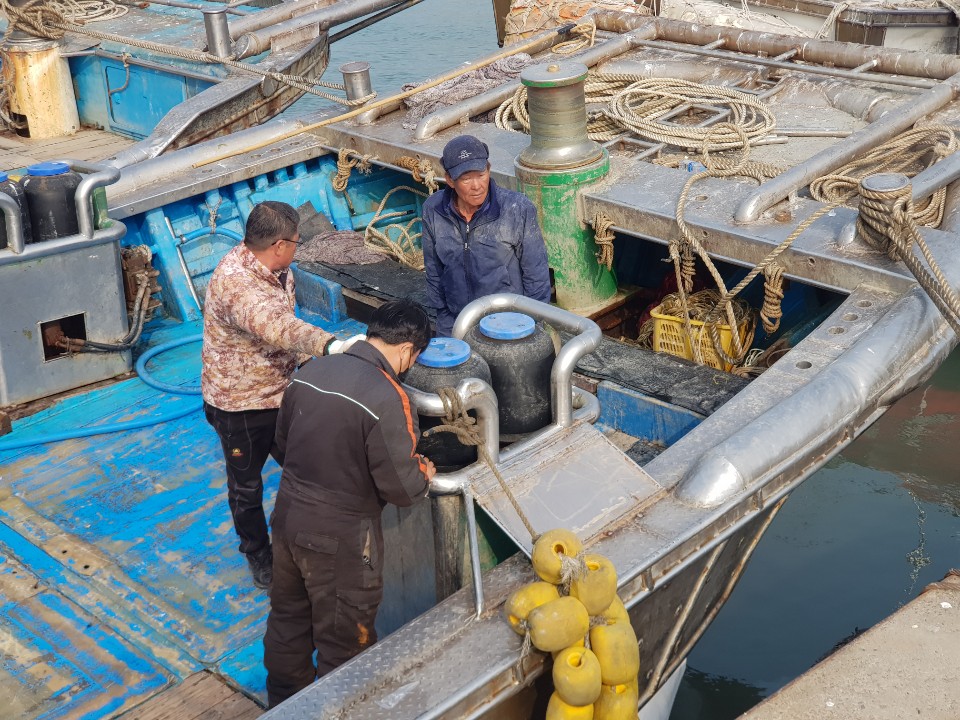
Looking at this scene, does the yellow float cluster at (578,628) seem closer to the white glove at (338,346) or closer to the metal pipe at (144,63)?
the white glove at (338,346)

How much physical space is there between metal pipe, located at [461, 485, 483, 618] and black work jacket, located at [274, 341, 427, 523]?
0.42 ft

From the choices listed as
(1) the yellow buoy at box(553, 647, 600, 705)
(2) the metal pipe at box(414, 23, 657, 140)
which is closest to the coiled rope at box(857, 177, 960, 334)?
(1) the yellow buoy at box(553, 647, 600, 705)

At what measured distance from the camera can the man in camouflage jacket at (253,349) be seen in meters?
3.85

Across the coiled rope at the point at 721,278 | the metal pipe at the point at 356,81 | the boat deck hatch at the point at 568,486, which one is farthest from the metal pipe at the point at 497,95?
the boat deck hatch at the point at 568,486

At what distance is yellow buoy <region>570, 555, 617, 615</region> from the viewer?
2889mm

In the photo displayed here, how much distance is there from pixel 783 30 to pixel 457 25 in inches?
380

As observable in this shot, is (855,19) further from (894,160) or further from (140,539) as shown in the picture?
(140,539)

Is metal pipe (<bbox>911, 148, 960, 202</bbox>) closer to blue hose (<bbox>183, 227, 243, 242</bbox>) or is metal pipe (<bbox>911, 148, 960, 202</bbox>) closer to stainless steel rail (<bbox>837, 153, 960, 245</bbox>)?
stainless steel rail (<bbox>837, 153, 960, 245</bbox>)

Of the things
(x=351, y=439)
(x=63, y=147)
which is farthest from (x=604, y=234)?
(x=63, y=147)

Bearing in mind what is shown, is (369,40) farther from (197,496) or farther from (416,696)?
(416,696)

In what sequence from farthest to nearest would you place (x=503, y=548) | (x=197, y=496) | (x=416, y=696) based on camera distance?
1. (x=197, y=496)
2. (x=503, y=548)
3. (x=416, y=696)

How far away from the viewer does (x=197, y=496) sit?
491 cm

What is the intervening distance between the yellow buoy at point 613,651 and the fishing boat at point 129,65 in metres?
6.61

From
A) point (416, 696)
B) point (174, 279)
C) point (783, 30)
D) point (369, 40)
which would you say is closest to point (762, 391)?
point (416, 696)
